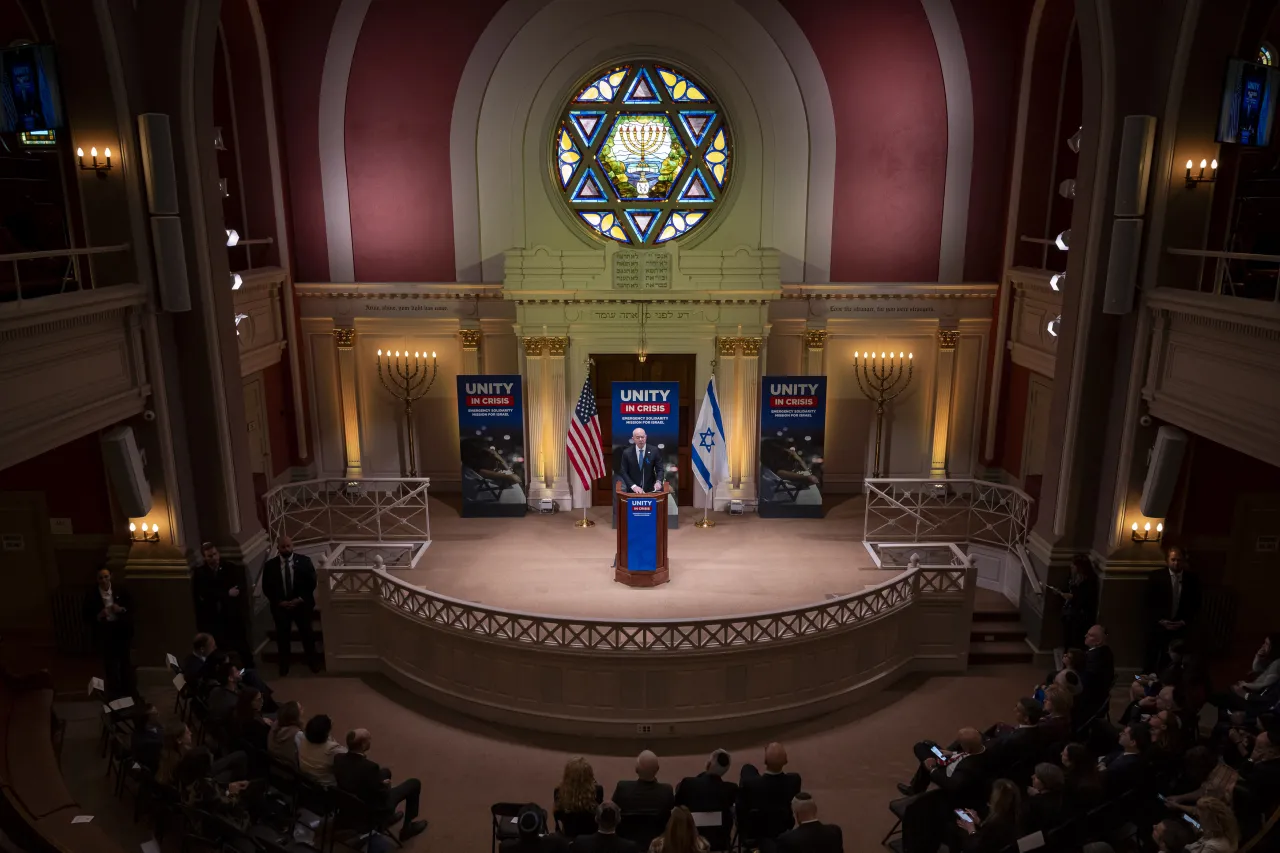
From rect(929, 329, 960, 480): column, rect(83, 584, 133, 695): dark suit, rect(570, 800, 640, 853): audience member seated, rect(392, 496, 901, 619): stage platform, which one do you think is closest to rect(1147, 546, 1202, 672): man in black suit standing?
rect(392, 496, 901, 619): stage platform

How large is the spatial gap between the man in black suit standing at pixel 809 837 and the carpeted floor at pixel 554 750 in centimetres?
207

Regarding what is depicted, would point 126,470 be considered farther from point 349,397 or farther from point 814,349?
point 814,349

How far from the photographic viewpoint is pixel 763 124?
15.7m

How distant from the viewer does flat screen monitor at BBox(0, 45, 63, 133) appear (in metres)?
10.2

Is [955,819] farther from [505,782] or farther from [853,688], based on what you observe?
[505,782]

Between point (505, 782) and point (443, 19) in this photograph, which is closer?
point (505, 782)

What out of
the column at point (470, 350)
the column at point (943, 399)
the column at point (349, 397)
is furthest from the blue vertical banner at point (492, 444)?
the column at point (943, 399)

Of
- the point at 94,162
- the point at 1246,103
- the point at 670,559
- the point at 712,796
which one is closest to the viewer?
the point at 712,796

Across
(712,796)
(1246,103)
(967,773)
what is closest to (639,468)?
(712,796)

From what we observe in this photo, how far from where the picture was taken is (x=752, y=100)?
617 inches

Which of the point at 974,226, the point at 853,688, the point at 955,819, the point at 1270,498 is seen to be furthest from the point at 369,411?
the point at 1270,498

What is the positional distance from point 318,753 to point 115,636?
156 inches

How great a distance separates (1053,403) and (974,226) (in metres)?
4.92

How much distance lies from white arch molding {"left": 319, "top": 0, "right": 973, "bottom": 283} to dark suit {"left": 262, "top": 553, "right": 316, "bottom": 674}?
20.5 feet
